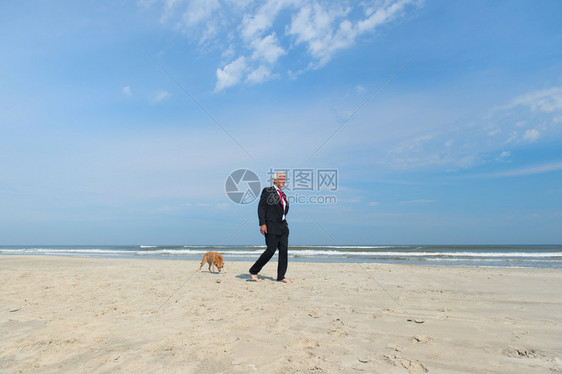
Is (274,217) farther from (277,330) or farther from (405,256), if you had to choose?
(405,256)

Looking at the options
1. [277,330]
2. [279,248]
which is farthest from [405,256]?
[277,330]

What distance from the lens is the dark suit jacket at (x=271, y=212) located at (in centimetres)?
623

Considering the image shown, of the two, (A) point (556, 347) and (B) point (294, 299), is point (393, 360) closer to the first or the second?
(A) point (556, 347)

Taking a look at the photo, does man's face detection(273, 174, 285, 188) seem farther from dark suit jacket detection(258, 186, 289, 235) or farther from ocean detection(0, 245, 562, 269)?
ocean detection(0, 245, 562, 269)

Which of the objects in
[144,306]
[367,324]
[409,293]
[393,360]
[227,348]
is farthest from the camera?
[409,293]

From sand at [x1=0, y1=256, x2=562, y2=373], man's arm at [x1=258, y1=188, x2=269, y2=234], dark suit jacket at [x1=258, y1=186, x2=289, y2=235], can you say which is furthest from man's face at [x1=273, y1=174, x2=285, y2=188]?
sand at [x1=0, y1=256, x2=562, y2=373]

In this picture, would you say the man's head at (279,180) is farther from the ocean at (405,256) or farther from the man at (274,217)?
the ocean at (405,256)

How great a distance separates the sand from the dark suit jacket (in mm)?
1282

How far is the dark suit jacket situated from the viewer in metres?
6.23

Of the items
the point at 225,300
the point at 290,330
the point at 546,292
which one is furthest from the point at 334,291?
the point at 546,292

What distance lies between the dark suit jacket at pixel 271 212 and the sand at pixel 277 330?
128 cm

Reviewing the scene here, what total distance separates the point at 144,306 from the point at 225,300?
99cm

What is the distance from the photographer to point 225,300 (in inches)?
174

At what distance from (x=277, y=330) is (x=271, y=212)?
131 inches
